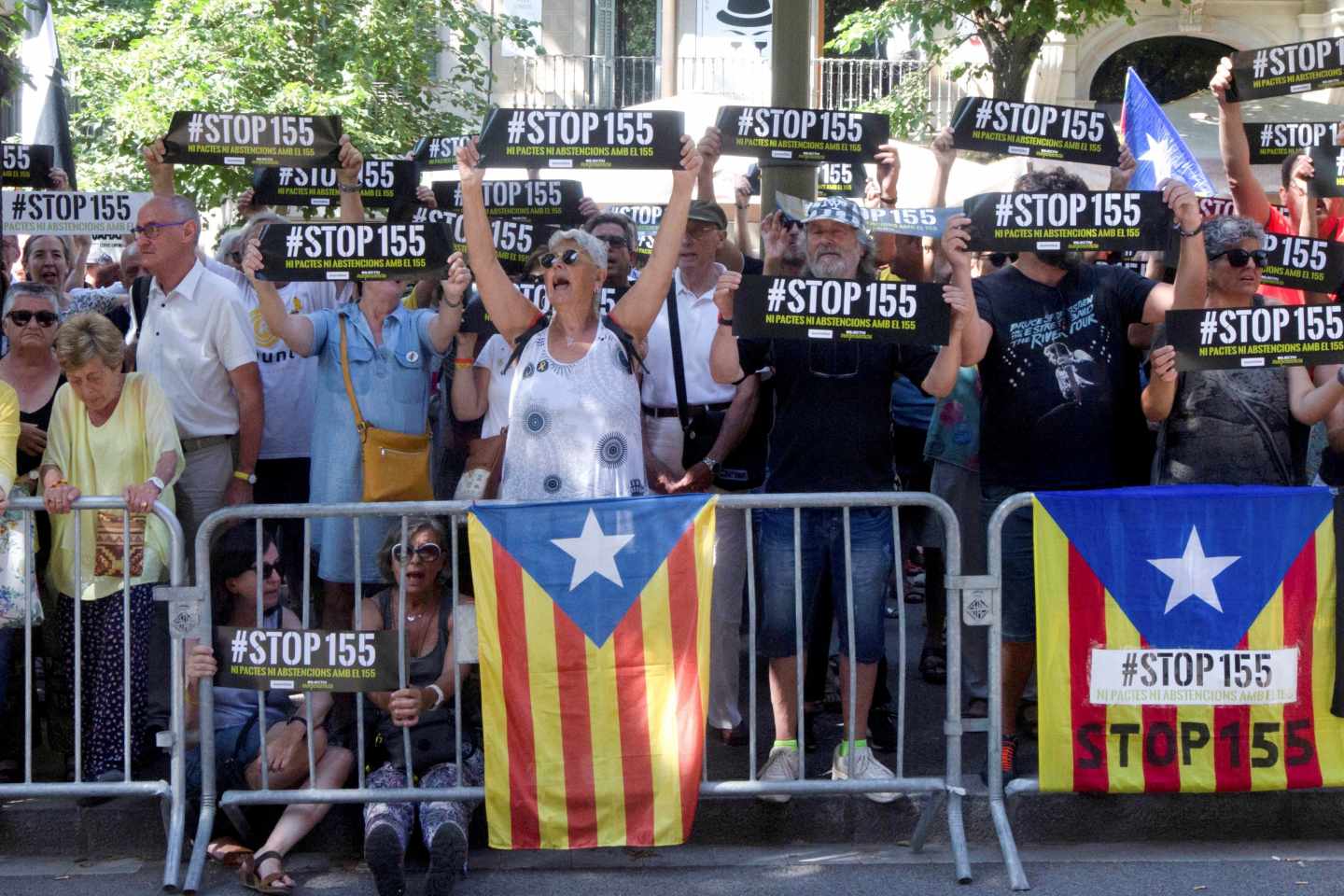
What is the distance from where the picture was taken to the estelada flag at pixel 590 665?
18.3 feet

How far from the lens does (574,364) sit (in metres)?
6.03

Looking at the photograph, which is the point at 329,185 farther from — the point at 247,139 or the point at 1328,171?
the point at 1328,171

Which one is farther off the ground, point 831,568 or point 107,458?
point 107,458

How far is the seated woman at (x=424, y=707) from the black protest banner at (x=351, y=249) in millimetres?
1107

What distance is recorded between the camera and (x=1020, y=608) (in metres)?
6.12

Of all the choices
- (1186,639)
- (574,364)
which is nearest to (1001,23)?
(574,364)

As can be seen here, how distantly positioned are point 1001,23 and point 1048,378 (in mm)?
10024

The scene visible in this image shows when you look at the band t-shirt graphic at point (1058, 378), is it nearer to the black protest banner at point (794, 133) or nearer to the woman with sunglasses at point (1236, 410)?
the woman with sunglasses at point (1236, 410)

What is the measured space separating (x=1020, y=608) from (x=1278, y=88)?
2.94 meters

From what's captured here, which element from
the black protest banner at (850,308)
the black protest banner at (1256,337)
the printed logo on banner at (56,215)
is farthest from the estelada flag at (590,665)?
the printed logo on banner at (56,215)

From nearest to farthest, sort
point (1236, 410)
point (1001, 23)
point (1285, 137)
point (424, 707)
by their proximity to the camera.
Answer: point (424, 707)
point (1236, 410)
point (1285, 137)
point (1001, 23)

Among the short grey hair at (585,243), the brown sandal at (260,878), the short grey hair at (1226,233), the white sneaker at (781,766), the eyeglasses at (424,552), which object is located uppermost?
the short grey hair at (1226,233)

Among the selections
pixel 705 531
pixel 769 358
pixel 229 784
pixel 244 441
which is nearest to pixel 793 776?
pixel 705 531

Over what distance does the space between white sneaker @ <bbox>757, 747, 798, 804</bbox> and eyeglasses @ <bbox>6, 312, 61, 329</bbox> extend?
3.34 m
